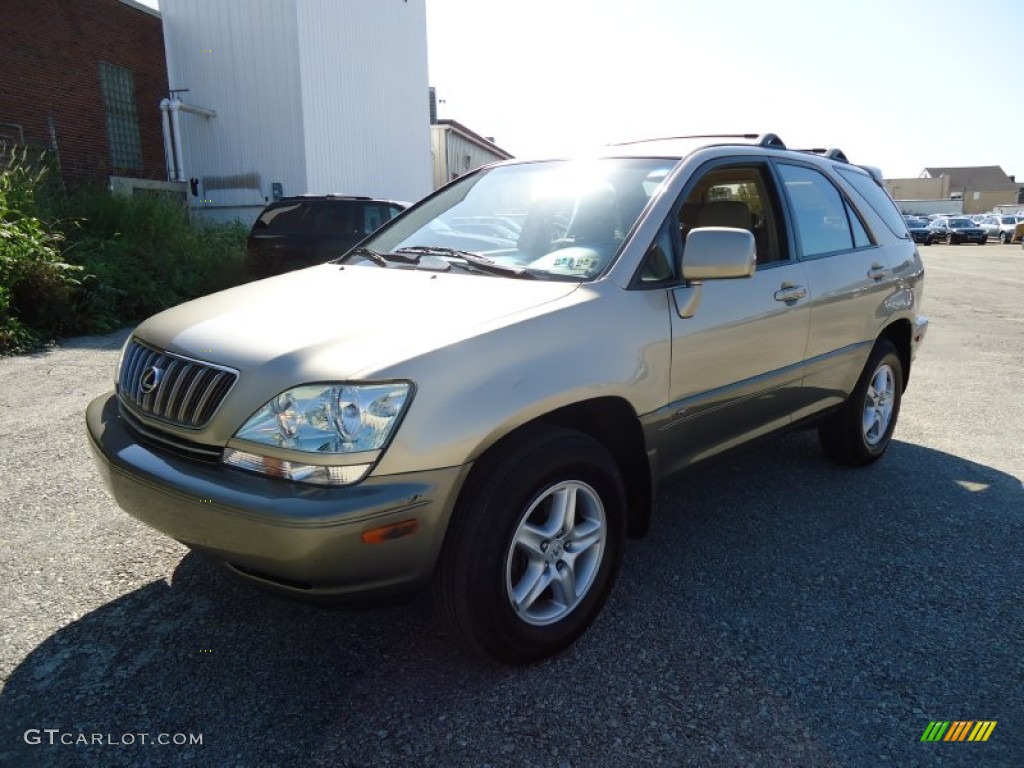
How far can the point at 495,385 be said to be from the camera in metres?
2.24

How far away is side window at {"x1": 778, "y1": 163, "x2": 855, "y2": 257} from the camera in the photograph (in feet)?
12.4

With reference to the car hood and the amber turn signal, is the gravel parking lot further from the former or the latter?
the car hood

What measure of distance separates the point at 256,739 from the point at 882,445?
395 cm

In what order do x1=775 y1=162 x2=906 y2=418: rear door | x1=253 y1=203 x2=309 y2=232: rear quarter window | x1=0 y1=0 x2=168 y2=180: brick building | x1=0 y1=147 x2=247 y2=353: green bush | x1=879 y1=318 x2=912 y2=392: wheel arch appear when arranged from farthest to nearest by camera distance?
x1=0 y1=0 x2=168 y2=180: brick building
x1=253 y1=203 x2=309 y2=232: rear quarter window
x1=0 y1=147 x2=247 y2=353: green bush
x1=879 y1=318 x2=912 y2=392: wheel arch
x1=775 y1=162 x2=906 y2=418: rear door

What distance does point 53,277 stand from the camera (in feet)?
26.1

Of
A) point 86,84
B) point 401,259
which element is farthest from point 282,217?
point 86,84

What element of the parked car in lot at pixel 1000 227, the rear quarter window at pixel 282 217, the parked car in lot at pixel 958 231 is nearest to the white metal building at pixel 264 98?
the rear quarter window at pixel 282 217

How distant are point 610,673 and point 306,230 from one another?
878 cm

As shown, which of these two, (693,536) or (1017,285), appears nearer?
(693,536)

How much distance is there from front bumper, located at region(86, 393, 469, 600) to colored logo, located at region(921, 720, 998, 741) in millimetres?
1579

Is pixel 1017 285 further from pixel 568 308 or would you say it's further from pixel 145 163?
pixel 145 163

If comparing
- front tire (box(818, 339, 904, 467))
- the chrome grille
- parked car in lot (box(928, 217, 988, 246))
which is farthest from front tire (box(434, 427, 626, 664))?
parked car in lot (box(928, 217, 988, 246))

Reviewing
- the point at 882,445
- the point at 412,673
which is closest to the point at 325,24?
the point at 882,445

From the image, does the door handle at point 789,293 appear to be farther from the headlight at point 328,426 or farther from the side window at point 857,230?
the headlight at point 328,426
